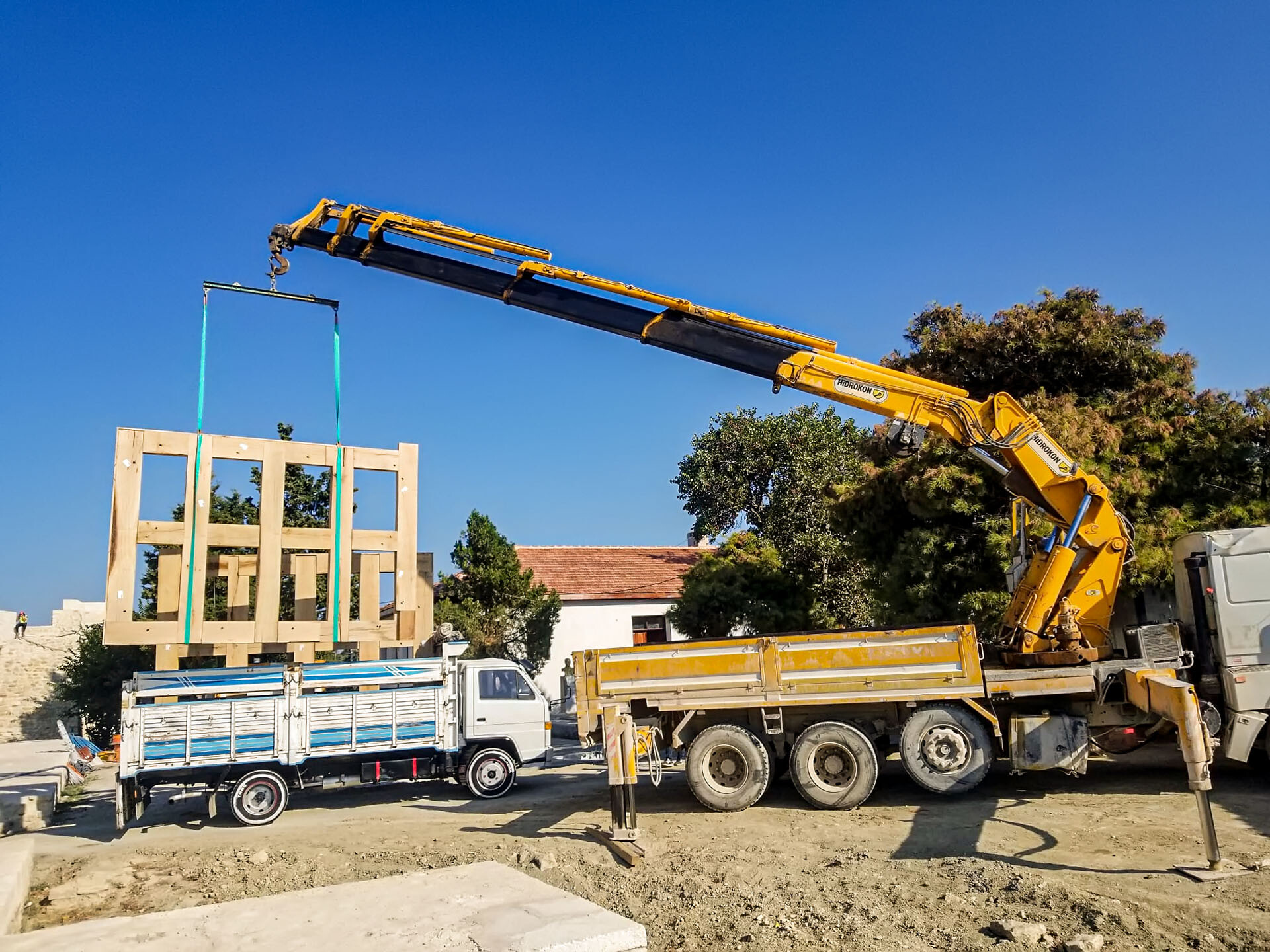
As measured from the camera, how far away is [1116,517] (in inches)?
446

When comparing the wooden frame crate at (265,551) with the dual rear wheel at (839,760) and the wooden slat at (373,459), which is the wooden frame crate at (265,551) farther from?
the dual rear wheel at (839,760)

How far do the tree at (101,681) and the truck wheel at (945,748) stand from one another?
20242 millimetres

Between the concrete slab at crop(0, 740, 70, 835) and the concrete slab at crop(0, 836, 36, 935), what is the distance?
4.32m

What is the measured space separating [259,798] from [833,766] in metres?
7.65

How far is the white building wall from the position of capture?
26875mm

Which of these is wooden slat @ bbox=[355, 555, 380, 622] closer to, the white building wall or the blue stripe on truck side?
the blue stripe on truck side

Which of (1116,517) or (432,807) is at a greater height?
(1116,517)

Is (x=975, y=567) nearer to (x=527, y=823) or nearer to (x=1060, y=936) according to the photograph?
(x=527, y=823)

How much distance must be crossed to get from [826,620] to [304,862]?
17175 millimetres

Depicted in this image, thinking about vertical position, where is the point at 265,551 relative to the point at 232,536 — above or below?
below

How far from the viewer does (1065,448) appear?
15.8 m

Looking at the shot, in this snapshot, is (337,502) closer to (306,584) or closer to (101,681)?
(306,584)

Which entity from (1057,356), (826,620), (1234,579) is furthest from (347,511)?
(826,620)

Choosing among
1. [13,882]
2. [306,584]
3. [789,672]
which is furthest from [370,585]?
[13,882]
